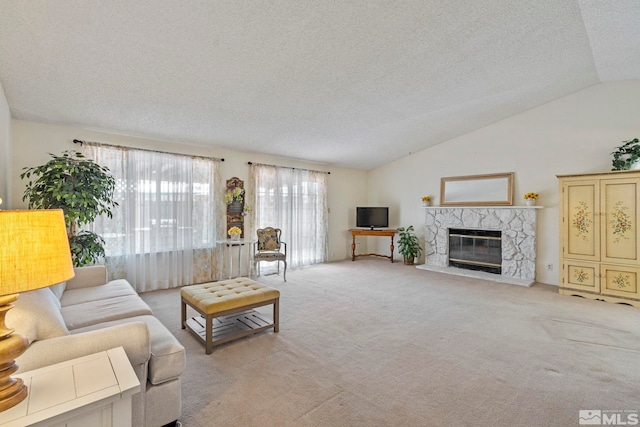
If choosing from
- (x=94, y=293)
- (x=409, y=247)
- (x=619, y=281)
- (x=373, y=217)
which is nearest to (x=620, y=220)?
(x=619, y=281)

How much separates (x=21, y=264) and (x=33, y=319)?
31.3 inches

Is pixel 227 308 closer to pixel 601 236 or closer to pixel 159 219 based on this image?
pixel 159 219

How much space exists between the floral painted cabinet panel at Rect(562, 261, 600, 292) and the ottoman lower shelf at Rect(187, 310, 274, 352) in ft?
14.7

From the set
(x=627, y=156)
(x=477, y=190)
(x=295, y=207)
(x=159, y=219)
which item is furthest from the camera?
(x=295, y=207)

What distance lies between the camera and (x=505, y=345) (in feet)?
9.14

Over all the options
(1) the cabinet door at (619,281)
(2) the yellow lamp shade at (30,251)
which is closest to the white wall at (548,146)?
(1) the cabinet door at (619,281)

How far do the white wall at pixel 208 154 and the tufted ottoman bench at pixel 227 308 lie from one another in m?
2.65

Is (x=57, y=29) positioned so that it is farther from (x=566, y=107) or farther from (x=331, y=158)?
(x=566, y=107)

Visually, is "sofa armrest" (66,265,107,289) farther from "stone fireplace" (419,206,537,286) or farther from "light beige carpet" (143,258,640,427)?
"stone fireplace" (419,206,537,286)

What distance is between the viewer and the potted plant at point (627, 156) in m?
4.02

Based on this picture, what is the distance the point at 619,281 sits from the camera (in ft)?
13.3

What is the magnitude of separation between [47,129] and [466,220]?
7.02 m

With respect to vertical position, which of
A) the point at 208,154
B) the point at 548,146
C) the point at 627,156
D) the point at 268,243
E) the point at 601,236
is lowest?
the point at 268,243

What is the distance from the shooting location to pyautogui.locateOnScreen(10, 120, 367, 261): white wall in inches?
142
